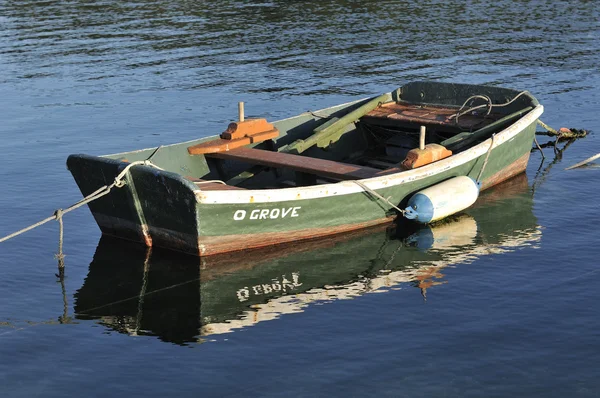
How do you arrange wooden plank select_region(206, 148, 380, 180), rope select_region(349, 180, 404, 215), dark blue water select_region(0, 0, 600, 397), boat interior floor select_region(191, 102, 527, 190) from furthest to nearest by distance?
boat interior floor select_region(191, 102, 527, 190) < wooden plank select_region(206, 148, 380, 180) < rope select_region(349, 180, 404, 215) < dark blue water select_region(0, 0, 600, 397)

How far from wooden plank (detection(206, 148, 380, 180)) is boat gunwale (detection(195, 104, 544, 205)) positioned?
0.34 meters

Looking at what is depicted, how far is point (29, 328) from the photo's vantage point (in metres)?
12.6

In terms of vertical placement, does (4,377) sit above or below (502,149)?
below

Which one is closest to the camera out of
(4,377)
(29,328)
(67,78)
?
(4,377)

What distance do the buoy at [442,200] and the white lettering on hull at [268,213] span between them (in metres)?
2.09

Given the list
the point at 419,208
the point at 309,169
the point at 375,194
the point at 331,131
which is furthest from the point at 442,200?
the point at 331,131

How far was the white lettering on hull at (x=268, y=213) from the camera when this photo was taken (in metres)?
14.4

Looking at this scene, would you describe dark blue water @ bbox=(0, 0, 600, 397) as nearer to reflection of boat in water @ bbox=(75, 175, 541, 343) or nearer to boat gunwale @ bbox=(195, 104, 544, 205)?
reflection of boat in water @ bbox=(75, 175, 541, 343)

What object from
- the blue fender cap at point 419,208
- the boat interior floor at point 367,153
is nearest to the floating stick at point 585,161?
the boat interior floor at point 367,153

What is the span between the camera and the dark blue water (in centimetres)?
1110

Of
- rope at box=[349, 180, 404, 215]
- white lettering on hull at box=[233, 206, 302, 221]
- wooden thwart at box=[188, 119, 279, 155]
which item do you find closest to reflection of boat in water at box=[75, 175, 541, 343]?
rope at box=[349, 180, 404, 215]

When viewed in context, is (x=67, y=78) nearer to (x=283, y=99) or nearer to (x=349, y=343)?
(x=283, y=99)

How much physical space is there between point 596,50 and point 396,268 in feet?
66.4

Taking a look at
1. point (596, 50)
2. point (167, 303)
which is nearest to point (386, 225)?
point (167, 303)
